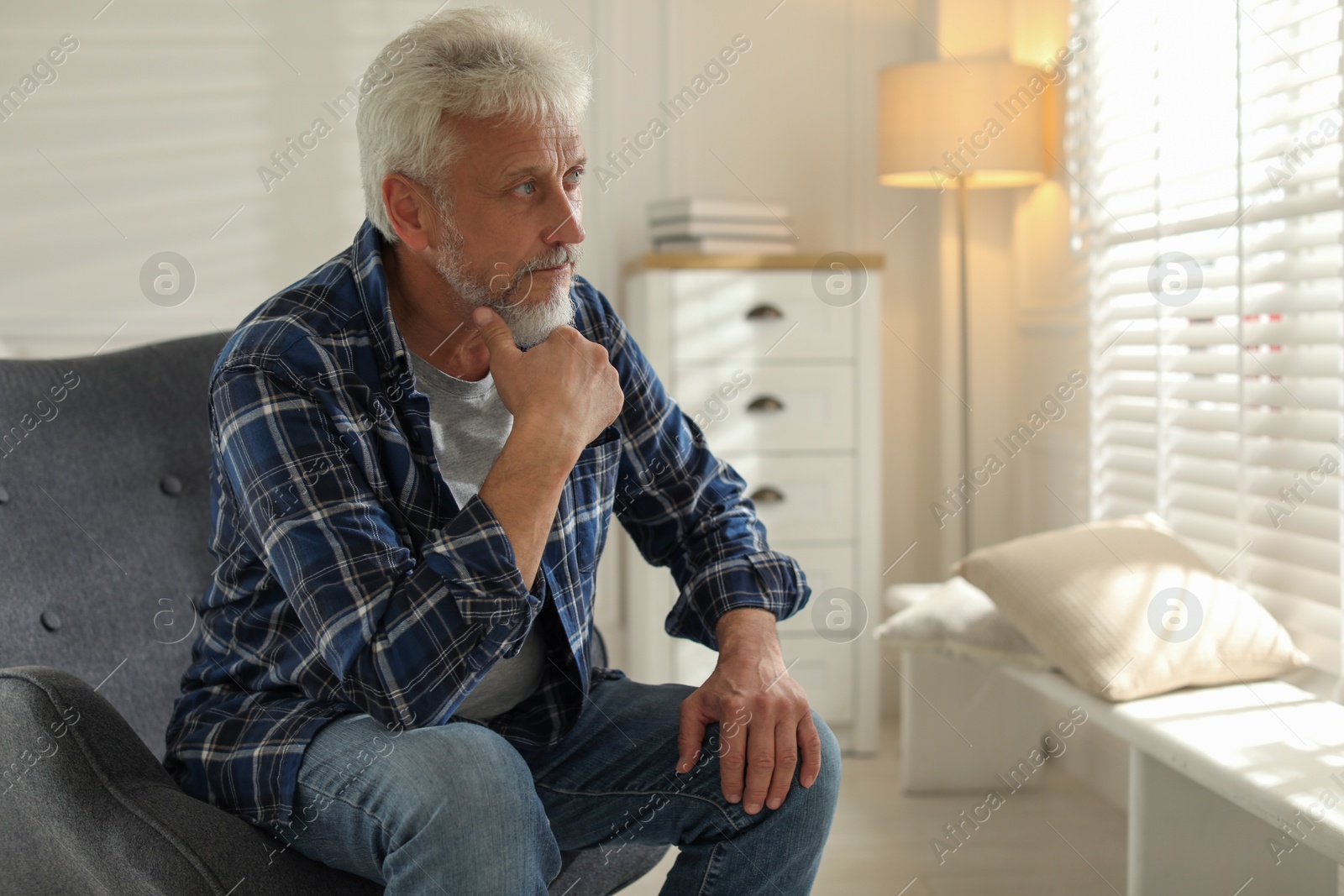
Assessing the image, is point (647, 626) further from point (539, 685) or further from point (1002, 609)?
point (539, 685)

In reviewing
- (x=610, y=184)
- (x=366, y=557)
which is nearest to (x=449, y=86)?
(x=366, y=557)

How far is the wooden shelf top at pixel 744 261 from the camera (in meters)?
2.60

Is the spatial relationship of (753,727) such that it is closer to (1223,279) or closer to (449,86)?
(449,86)

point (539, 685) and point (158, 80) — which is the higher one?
point (158, 80)

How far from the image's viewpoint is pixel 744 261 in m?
2.62

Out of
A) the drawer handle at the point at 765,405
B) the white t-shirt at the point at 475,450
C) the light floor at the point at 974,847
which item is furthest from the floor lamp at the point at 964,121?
the white t-shirt at the point at 475,450

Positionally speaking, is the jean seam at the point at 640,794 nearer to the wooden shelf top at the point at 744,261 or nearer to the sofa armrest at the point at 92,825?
the sofa armrest at the point at 92,825

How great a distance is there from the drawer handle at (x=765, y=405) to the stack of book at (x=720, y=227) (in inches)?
14.0

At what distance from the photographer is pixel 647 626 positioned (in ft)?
8.83

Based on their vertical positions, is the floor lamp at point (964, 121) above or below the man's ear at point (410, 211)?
above

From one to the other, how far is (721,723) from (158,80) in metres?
2.31

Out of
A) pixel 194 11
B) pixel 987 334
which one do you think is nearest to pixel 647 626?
Result: pixel 987 334

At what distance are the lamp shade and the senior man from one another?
56.1 inches

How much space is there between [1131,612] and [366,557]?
125 cm
